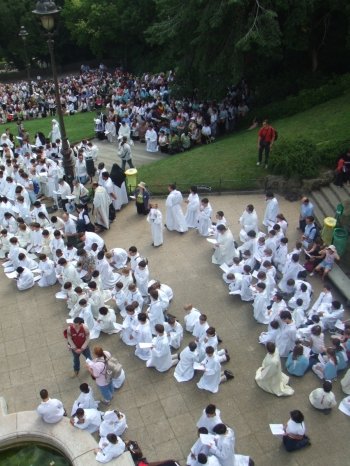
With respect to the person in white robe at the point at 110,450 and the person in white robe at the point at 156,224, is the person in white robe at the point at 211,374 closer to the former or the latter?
the person in white robe at the point at 110,450

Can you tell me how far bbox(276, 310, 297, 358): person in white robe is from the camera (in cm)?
1053

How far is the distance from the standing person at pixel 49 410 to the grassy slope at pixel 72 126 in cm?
1813

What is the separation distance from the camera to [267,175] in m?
17.5

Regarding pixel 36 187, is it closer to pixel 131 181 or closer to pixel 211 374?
pixel 131 181

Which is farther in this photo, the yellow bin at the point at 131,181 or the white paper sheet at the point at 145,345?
the yellow bin at the point at 131,181

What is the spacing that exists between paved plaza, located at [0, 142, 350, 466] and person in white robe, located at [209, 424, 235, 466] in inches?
33.8

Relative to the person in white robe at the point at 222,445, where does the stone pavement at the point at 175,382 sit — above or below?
below

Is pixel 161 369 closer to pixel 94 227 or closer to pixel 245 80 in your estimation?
pixel 94 227

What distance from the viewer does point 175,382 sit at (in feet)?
34.2

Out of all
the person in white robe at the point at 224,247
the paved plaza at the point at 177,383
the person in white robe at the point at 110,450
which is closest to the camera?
the person in white robe at the point at 110,450

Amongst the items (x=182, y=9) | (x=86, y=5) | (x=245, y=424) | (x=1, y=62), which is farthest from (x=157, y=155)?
(x=1, y=62)

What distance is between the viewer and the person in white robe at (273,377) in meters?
9.77

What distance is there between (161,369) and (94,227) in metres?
6.14

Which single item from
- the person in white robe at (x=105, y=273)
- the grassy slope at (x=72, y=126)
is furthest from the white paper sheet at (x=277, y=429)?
the grassy slope at (x=72, y=126)
